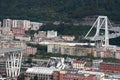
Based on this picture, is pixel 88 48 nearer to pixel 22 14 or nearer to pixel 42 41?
pixel 42 41

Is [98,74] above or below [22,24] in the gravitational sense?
below

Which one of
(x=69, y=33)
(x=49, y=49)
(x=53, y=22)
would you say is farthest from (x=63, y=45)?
(x=53, y=22)

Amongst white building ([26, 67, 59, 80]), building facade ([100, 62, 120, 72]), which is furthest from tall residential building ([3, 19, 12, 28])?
white building ([26, 67, 59, 80])

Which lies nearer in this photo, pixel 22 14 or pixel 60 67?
pixel 60 67

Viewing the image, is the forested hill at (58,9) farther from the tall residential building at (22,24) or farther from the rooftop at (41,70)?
the rooftop at (41,70)

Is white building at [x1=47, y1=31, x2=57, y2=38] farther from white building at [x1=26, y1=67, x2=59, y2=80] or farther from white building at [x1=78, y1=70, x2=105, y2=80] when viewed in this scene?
white building at [x1=78, y1=70, x2=105, y2=80]

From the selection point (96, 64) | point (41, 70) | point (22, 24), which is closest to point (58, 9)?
point (22, 24)

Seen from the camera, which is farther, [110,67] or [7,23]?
[7,23]

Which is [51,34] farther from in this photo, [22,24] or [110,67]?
[110,67]

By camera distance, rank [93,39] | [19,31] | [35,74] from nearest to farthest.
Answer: [35,74]
[93,39]
[19,31]
